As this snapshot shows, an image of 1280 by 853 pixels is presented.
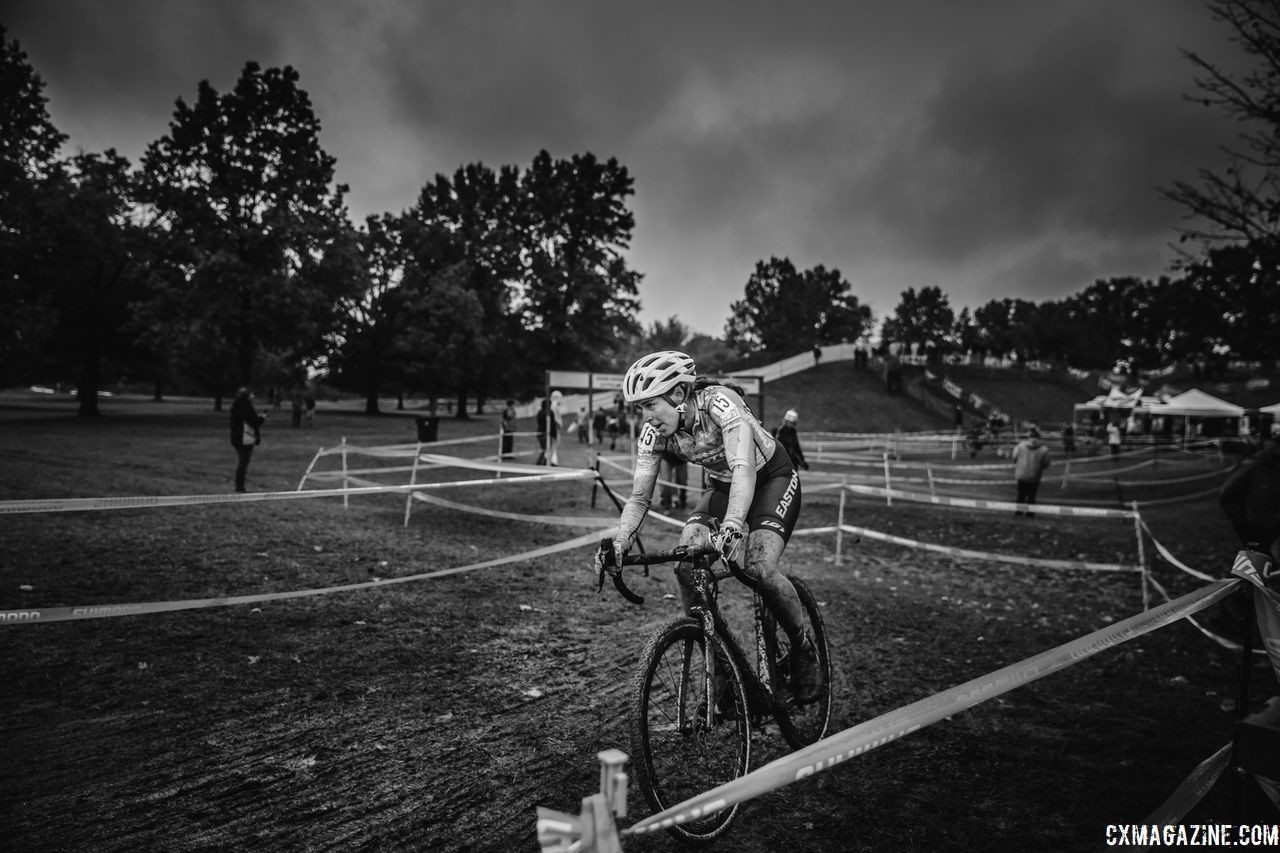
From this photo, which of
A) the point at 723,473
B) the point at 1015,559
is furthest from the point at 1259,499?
the point at 723,473

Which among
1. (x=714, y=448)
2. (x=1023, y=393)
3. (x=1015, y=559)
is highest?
(x=1023, y=393)

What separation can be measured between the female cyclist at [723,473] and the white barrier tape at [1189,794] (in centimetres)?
164

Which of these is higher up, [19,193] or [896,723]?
[19,193]

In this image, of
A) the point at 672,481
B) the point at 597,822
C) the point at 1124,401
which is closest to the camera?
the point at 597,822

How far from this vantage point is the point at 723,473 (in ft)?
12.6

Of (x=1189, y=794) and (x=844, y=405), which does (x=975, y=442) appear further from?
(x=1189, y=794)

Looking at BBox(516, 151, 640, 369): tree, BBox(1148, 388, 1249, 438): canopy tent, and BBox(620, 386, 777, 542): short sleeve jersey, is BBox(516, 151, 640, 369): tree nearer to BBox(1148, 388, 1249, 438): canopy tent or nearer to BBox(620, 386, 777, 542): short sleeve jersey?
BBox(1148, 388, 1249, 438): canopy tent

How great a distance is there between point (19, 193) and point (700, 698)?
37647mm

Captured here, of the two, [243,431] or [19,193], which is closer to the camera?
[243,431]

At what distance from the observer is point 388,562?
797 cm

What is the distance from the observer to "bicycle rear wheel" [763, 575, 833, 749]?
3645 mm

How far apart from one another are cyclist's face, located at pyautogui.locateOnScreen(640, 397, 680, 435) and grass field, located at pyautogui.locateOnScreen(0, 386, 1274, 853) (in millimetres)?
1980

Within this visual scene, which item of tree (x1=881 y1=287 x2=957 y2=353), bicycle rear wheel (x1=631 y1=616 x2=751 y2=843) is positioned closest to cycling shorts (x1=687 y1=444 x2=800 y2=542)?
bicycle rear wheel (x1=631 y1=616 x2=751 y2=843)

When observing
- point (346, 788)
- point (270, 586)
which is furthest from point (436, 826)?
point (270, 586)
